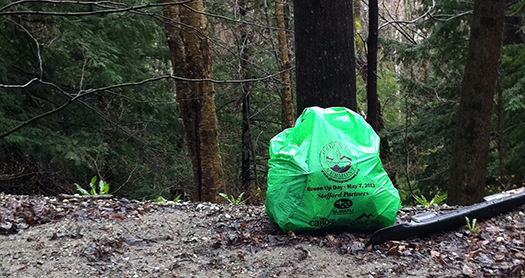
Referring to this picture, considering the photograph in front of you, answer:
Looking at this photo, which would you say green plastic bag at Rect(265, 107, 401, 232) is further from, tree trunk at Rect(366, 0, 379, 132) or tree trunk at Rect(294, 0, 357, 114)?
tree trunk at Rect(366, 0, 379, 132)

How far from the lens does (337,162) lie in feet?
11.1

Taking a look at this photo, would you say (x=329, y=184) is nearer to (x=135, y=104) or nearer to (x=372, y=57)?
(x=372, y=57)

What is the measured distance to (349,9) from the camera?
4.29m

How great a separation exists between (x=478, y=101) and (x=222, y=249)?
5.58m

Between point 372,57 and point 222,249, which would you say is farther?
point 372,57

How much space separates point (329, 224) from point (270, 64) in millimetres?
11145

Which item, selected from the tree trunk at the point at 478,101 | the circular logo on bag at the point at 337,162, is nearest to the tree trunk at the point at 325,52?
the circular logo on bag at the point at 337,162

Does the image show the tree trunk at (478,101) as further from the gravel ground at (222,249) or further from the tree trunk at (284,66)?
the tree trunk at (284,66)

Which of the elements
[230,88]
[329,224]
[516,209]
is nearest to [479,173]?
[516,209]

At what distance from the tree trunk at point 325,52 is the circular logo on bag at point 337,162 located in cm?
95

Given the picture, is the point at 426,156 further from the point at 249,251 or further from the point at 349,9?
the point at 249,251

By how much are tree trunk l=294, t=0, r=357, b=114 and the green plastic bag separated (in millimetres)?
758

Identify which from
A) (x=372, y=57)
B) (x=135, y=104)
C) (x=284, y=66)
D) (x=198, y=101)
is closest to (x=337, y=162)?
(x=198, y=101)

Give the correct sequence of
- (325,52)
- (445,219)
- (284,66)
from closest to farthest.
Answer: (445,219), (325,52), (284,66)
